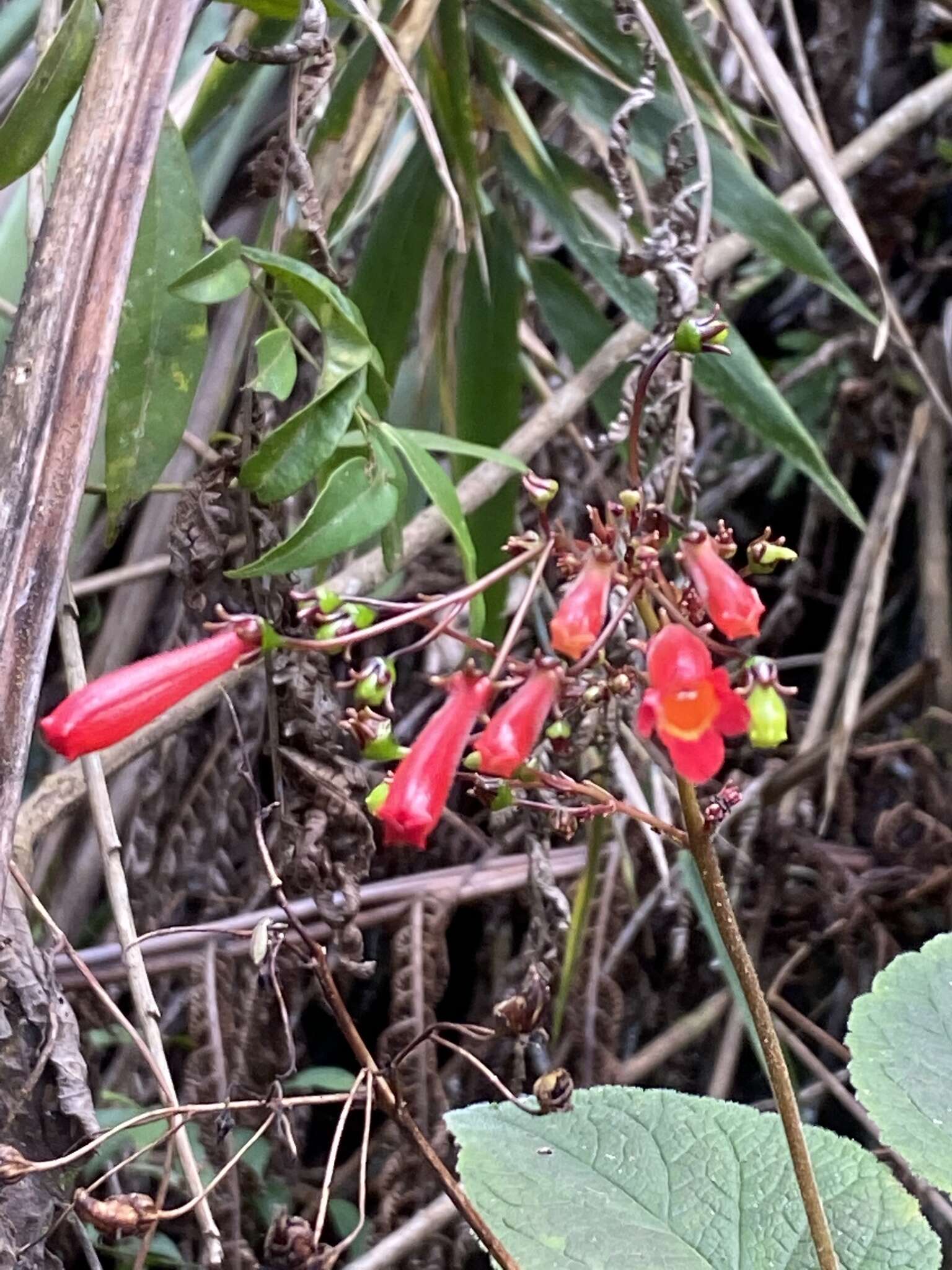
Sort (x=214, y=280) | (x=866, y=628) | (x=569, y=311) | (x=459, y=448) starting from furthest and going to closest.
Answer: (x=866, y=628), (x=569, y=311), (x=459, y=448), (x=214, y=280)

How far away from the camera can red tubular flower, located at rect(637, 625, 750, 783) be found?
34cm

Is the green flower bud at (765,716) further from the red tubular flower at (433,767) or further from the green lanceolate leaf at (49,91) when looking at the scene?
the green lanceolate leaf at (49,91)

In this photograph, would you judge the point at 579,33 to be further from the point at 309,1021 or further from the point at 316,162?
the point at 309,1021

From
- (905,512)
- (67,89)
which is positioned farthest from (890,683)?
(67,89)

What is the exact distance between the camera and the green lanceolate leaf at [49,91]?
1.59 feet

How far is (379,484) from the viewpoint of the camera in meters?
0.51

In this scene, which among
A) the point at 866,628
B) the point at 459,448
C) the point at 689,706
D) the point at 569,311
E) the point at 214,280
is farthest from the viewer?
the point at 866,628

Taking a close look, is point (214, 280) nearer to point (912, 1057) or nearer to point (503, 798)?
point (503, 798)

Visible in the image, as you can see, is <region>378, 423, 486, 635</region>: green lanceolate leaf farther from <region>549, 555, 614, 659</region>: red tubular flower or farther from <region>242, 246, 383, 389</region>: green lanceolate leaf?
<region>549, 555, 614, 659</region>: red tubular flower

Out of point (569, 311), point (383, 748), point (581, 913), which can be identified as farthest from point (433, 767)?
point (569, 311)

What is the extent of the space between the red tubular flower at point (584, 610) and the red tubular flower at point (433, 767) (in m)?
0.04

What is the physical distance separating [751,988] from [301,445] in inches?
10.9

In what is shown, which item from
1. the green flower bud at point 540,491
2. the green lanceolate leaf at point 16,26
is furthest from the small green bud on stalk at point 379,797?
the green lanceolate leaf at point 16,26

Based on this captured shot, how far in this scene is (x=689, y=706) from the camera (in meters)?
0.34
